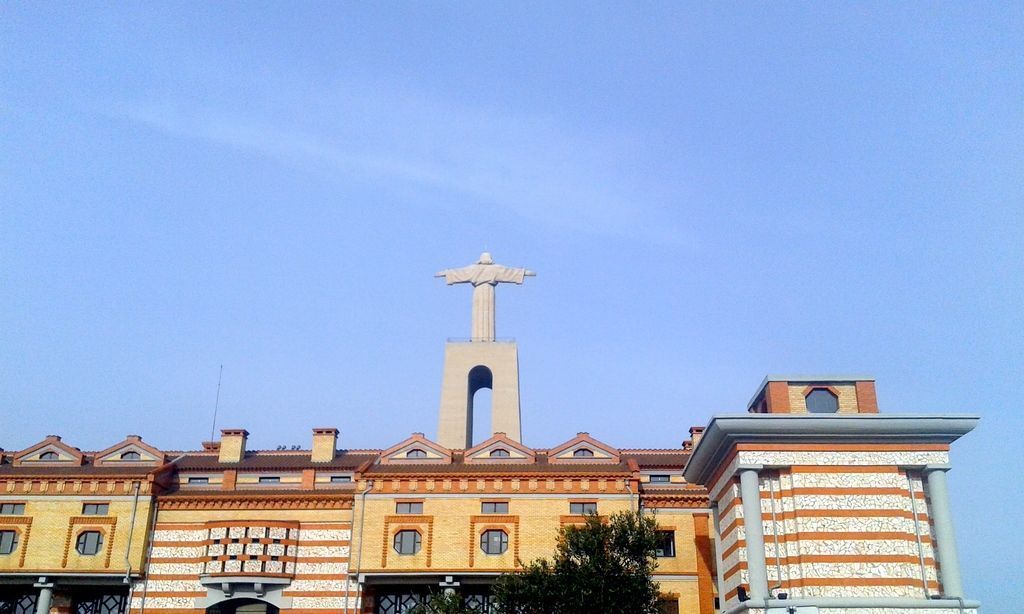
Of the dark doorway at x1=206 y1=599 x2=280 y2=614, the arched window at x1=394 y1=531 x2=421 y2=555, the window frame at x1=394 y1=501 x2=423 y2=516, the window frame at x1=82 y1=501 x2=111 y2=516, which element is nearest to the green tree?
the arched window at x1=394 y1=531 x2=421 y2=555

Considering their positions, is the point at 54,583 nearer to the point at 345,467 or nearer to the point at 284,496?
the point at 284,496

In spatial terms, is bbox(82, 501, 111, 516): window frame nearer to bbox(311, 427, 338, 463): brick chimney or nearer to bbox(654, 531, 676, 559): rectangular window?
bbox(311, 427, 338, 463): brick chimney

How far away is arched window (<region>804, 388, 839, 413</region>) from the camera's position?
1656 inches

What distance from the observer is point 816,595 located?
→ 1484 inches

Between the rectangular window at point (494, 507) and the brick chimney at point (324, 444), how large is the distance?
10615 mm

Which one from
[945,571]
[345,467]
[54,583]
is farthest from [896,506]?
[54,583]

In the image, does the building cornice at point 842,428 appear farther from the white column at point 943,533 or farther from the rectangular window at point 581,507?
the rectangular window at point 581,507

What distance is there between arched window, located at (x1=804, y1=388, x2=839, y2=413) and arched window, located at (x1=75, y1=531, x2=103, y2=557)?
37.9m

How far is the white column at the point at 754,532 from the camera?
38156 mm

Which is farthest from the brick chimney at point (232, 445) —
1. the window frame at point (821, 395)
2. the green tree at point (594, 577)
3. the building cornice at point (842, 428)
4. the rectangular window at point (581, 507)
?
the window frame at point (821, 395)

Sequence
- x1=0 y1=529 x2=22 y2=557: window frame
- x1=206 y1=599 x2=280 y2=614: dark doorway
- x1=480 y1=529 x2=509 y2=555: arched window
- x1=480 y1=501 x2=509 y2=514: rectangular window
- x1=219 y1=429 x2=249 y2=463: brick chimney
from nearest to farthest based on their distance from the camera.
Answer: x1=480 y1=529 x2=509 y2=555: arched window, x1=206 y1=599 x2=280 y2=614: dark doorway, x1=0 y1=529 x2=22 y2=557: window frame, x1=480 y1=501 x2=509 y2=514: rectangular window, x1=219 y1=429 x2=249 y2=463: brick chimney

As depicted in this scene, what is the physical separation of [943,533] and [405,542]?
27.3m

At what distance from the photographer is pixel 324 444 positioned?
59.6 meters

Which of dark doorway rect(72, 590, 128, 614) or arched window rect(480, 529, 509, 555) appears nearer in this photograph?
arched window rect(480, 529, 509, 555)
